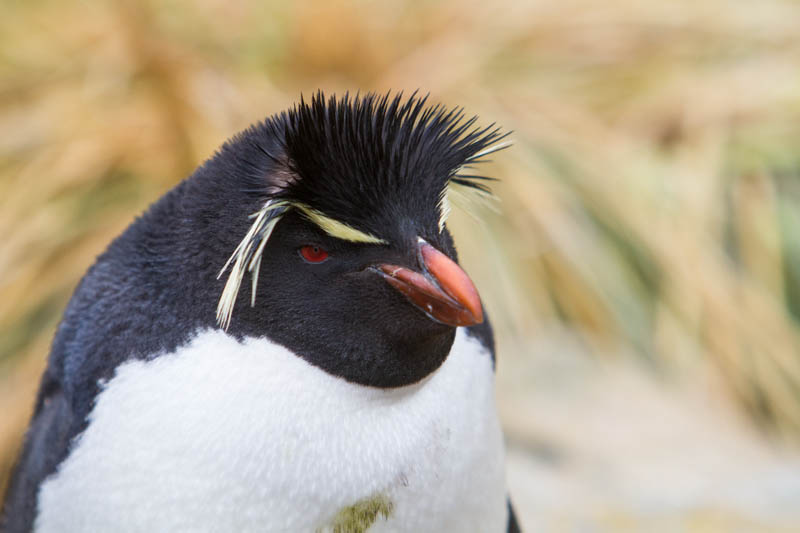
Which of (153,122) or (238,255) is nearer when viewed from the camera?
(238,255)

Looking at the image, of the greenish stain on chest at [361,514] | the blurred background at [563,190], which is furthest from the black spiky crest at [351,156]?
the blurred background at [563,190]

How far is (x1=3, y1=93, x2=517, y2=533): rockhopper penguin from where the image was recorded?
2.52 ft

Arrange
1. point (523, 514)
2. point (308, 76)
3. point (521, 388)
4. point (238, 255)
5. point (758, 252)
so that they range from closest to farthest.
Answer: point (238, 255)
point (523, 514)
point (521, 388)
point (758, 252)
point (308, 76)

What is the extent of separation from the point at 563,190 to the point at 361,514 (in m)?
1.55

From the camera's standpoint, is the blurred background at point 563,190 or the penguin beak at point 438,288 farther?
the blurred background at point 563,190

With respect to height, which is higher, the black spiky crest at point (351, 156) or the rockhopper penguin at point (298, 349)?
the black spiky crest at point (351, 156)

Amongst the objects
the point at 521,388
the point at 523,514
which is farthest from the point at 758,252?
the point at 523,514

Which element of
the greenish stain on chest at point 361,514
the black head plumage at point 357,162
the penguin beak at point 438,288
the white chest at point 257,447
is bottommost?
the greenish stain on chest at point 361,514

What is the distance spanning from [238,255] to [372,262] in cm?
12

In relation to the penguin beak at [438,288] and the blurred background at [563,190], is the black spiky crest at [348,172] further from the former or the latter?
the blurred background at [563,190]

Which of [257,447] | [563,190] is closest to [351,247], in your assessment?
[257,447]

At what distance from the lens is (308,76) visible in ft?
8.02

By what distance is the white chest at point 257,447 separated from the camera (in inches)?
31.5

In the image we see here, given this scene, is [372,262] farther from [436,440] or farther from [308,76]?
[308,76]
